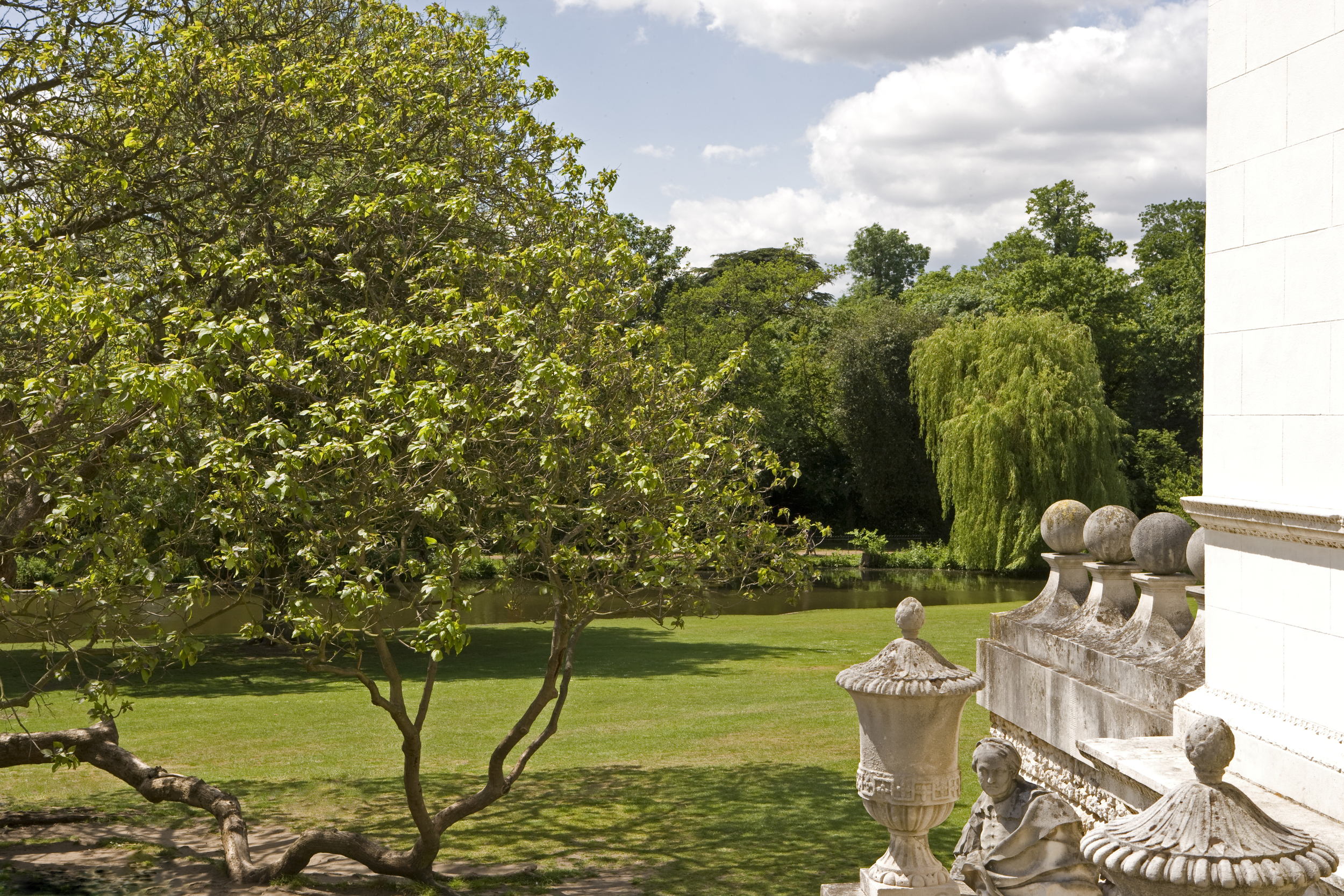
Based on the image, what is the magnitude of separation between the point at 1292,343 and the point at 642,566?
4.21m

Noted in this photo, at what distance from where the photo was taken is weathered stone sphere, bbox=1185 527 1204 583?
7207 millimetres

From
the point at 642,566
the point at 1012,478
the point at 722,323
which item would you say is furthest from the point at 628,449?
the point at 722,323

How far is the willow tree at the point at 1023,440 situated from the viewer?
3197cm

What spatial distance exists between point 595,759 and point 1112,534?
6515mm

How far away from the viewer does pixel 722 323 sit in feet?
133

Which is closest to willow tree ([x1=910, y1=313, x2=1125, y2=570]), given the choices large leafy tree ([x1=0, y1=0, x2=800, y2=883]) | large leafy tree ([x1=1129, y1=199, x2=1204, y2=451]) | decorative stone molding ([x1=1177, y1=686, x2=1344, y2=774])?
large leafy tree ([x1=1129, y1=199, x2=1204, y2=451])

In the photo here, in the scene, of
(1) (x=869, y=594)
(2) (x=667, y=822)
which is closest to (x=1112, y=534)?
(2) (x=667, y=822)

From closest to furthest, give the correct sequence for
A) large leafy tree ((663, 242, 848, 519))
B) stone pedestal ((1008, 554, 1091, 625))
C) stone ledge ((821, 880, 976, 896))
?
stone ledge ((821, 880, 976, 896)) < stone pedestal ((1008, 554, 1091, 625)) < large leafy tree ((663, 242, 848, 519))

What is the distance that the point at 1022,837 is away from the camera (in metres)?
4.71

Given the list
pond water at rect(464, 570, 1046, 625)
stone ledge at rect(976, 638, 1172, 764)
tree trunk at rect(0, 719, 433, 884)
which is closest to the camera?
stone ledge at rect(976, 638, 1172, 764)

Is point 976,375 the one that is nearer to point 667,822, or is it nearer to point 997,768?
point 667,822

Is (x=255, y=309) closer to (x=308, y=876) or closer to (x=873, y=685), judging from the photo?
(x=308, y=876)

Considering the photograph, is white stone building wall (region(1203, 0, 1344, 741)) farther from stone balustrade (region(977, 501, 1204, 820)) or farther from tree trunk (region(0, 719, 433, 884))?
tree trunk (region(0, 719, 433, 884))

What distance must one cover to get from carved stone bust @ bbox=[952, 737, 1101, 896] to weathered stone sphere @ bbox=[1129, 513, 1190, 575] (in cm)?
341
